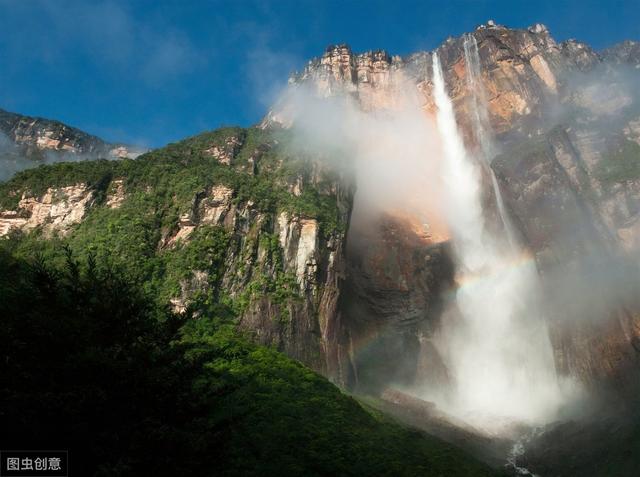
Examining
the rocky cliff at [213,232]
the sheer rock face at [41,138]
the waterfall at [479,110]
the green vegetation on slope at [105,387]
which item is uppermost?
the sheer rock face at [41,138]

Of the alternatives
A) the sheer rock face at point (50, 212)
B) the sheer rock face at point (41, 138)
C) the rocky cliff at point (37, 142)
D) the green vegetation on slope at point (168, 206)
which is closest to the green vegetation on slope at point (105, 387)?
the green vegetation on slope at point (168, 206)

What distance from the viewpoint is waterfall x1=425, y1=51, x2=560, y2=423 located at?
3922 centimetres

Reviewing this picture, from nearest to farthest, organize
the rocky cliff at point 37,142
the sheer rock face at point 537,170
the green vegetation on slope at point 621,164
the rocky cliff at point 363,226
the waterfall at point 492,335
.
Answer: the rocky cliff at point 363,226, the sheer rock face at point 537,170, the waterfall at point 492,335, the green vegetation on slope at point 621,164, the rocky cliff at point 37,142

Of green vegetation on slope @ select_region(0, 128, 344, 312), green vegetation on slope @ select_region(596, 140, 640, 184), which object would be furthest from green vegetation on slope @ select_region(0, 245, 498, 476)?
green vegetation on slope @ select_region(596, 140, 640, 184)

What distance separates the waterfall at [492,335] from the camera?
129ft

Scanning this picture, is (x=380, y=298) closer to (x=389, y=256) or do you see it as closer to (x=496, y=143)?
(x=389, y=256)

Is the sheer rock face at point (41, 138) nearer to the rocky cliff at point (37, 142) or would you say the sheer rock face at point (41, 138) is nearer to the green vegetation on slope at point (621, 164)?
the rocky cliff at point (37, 142)

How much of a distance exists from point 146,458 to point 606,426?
30266 millimetres

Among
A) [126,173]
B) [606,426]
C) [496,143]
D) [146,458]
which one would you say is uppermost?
[496,143]

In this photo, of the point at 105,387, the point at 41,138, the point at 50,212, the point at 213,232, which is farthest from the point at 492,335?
the point at 41,138

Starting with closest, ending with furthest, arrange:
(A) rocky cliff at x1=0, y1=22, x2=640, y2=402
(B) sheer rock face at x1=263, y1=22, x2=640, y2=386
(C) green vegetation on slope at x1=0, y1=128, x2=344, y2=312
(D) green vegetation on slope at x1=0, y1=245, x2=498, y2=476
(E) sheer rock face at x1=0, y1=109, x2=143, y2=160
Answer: (D) green vegetation on slope at x1=0, y1=245, x2=498, y2=476
(C) green vegetation on slope at x1=0, y1=128, x2=344, y2=312
(A) rocky cliff at x1=0, y1=22, x2=640, y2=402
(B) sheer rock face at x1=263, y1=22, x2=640, y2=386
(E) sheer rock face at x1=0, y1=109, x2=143, y2=160

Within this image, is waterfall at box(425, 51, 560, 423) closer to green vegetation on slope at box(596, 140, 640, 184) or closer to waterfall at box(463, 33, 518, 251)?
waterfall at box(463, 33, 518, 251)

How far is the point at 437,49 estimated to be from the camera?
68.5 metres

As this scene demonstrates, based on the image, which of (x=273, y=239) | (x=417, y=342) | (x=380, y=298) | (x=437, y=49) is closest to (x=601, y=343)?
(x=417, y=342)
